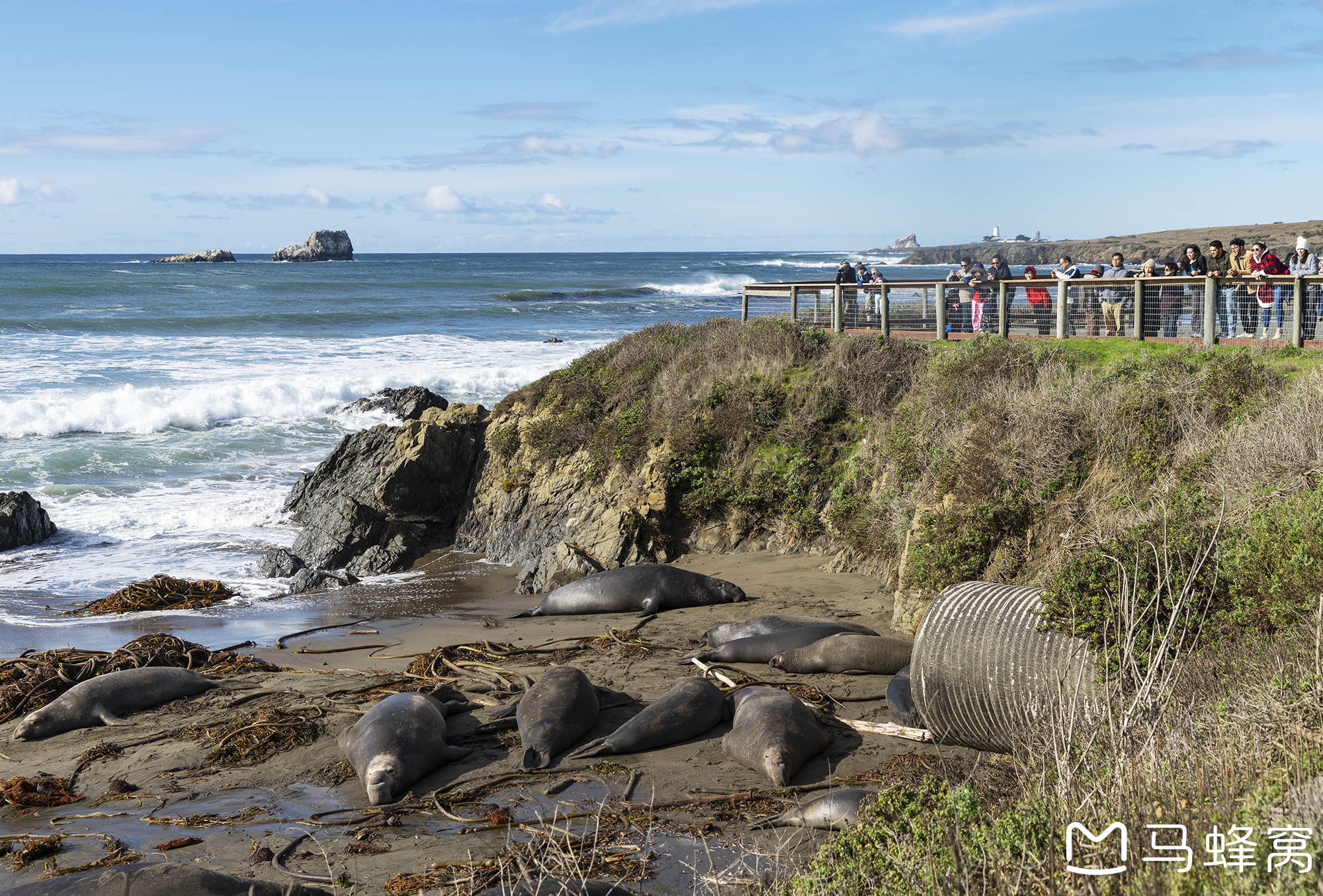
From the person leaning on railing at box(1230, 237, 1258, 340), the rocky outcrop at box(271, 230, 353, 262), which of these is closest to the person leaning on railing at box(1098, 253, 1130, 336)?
the person leaning on railing at box(1230, 237, 1258, 340)

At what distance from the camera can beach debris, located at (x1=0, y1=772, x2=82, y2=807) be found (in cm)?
706

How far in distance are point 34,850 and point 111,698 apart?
10.2 feet

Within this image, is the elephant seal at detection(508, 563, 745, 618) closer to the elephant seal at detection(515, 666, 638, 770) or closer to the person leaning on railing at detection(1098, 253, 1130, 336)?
the elephant seal at detection(515, 666, 638, 770)

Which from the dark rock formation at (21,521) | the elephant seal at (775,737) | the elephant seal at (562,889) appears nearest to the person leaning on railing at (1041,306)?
the elephant seal at (775,737)

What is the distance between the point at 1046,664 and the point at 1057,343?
10.9 m

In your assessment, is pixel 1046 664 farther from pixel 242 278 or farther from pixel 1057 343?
pixel 242 278

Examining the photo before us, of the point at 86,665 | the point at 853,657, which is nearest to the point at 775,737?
the point at 853,657

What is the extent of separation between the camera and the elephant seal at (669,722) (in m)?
7.64

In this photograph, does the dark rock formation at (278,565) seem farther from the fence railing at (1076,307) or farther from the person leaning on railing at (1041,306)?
the person leaning on railing at (1041,306)

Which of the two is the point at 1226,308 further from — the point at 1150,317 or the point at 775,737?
the point at 775,737

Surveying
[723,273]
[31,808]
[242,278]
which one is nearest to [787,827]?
[31,808]

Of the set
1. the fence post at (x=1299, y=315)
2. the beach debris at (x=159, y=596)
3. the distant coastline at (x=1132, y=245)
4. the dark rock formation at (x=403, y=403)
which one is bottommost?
the beach debris at (x=159, y=596)

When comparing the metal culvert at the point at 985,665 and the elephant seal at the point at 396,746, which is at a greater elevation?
the metal culvert at the point at 985,665

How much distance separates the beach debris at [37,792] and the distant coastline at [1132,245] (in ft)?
218
